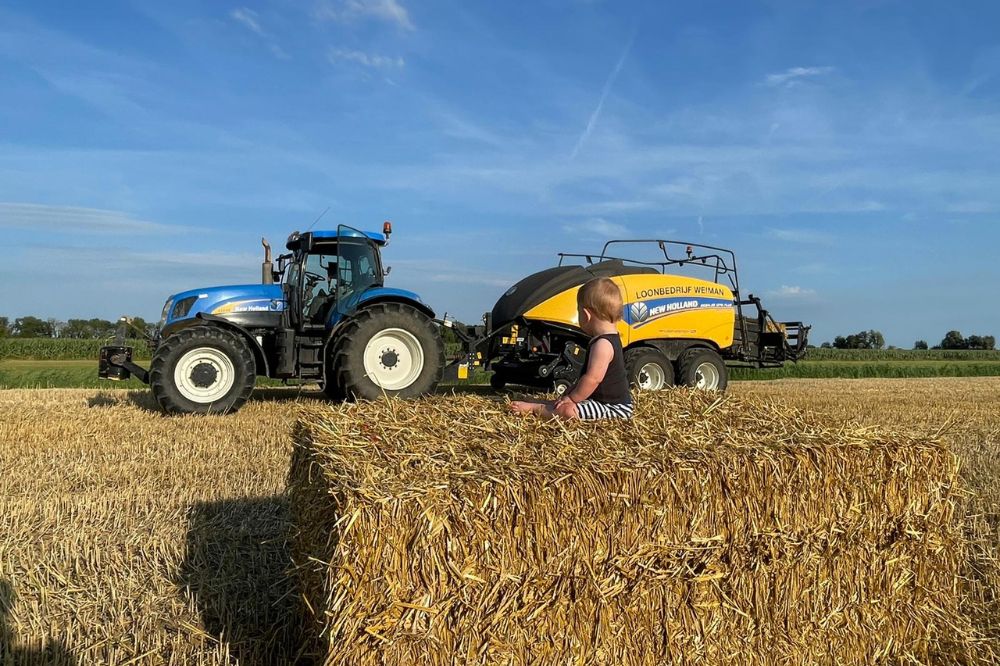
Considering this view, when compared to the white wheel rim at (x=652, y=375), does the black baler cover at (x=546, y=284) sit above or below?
above

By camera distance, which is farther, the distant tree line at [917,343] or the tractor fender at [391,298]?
the distant tree line at [917,343]

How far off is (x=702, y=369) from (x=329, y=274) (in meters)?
6.26

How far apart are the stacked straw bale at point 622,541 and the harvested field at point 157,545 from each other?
0.44 m

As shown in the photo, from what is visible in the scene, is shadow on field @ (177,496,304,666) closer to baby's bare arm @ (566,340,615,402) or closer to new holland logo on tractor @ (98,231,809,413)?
baby's bare arm @ (566,340,615,402)

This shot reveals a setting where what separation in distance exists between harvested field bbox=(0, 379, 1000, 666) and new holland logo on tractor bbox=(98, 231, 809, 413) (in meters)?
1.37

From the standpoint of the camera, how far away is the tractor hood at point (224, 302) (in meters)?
9.39

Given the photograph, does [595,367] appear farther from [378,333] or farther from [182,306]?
[182,306]

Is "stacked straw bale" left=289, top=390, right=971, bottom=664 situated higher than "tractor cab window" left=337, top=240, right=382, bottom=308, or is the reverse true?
"tractor cab window" left=337, top=240, right=382, bottom=308

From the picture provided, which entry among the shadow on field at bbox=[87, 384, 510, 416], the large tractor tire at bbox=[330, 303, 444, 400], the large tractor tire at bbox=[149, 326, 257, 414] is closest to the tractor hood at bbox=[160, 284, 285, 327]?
the large tractor tire at bbox=[149, 326, 257, 414]

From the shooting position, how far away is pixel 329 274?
963cm

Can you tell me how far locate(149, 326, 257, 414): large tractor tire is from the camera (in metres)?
8.31

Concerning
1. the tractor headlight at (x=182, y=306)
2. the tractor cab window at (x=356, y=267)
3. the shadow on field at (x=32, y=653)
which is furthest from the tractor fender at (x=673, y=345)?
the shadow on field at (x=32, y=653)

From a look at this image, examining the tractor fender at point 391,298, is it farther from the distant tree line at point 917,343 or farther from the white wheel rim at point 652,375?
the distant tree line at point 917,343

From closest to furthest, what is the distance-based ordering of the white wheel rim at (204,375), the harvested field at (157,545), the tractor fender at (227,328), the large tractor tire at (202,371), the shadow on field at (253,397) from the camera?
the harvested field at (157,545) → the large tractor tire at (202,371) → the white wheel rim at (204,375) → the tractor fender at (227,328) → the shadow on field at (253,397)
